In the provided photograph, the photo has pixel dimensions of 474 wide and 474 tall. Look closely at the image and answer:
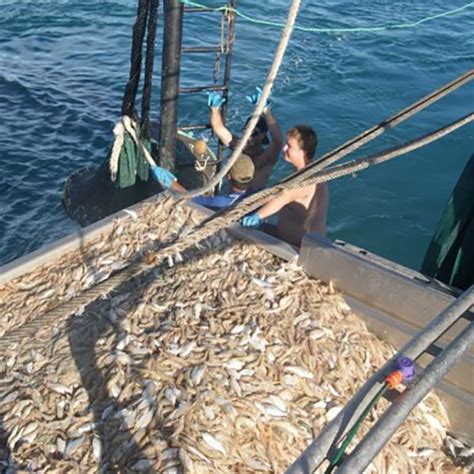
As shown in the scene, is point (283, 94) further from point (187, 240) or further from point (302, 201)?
point (187, 240)

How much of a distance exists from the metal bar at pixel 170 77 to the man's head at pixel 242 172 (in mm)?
1144

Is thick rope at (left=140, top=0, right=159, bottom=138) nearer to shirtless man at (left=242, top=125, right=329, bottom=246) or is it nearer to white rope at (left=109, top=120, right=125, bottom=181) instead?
white rope at (left=109, top=120, right=125, bottom=181)

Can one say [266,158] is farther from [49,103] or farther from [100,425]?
[49,103]

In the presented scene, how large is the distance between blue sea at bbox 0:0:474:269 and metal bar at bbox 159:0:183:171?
1539 mm

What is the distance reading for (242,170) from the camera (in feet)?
20.2

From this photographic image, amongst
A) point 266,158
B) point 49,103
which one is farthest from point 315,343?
point 49,103

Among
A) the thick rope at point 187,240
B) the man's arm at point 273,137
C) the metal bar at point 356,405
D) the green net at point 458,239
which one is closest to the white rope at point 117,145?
the man's arm at point 273,137

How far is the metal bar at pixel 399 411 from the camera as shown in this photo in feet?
5.52

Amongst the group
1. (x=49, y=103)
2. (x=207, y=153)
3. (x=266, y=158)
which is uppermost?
(x=266, y=158)

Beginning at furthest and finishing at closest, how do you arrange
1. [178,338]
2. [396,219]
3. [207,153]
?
[396,219] < [207,153] < [178,338]

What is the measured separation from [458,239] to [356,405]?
138 inches

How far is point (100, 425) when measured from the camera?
378cm

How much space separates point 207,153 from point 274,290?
4.06m

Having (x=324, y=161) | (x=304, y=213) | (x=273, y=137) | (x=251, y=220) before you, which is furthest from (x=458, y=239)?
(x=273, y=137)
